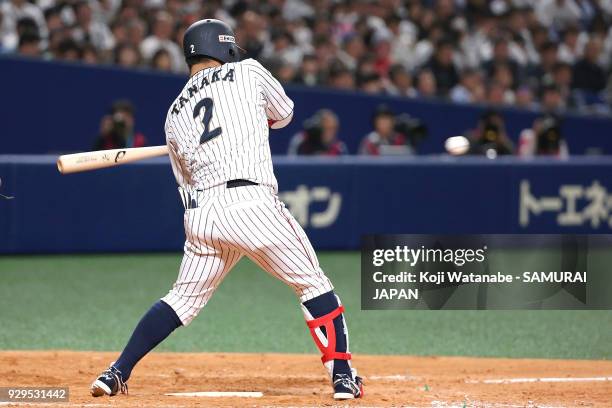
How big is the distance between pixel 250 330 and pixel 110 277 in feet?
7.91

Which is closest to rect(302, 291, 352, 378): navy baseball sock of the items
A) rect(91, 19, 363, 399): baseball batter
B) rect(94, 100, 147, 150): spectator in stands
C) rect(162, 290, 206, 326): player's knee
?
rect(91, 19, 363, 399): baseball batter

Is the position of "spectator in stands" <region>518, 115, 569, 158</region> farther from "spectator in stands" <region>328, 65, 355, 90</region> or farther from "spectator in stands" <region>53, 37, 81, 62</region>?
"spectator in stands" <region>53, 37, 81, 62</region>

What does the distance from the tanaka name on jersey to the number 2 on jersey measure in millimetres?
81

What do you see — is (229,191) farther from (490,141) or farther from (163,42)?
(163,42)

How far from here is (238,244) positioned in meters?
4.88

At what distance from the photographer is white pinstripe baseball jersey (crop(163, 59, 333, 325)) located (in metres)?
4.88

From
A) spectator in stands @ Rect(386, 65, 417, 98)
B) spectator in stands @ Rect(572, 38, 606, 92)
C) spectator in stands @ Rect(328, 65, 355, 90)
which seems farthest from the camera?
spectator in stands @ Rect(572, 38, 606, 92)

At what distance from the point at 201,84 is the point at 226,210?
0.60m

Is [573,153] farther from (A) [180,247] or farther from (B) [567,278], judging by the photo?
(B) [567,278]

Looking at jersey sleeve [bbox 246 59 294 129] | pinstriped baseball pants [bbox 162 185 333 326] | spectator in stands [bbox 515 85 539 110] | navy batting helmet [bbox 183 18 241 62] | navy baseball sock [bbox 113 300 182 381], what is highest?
spectator in stands [bbox 515 85 539 110]

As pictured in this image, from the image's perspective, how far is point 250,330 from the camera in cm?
753

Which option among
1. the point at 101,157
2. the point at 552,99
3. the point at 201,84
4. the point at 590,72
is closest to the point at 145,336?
the point at 101,157

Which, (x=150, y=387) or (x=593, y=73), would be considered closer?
(x=150, y=387)

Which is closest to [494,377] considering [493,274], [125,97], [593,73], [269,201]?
[493,274]
